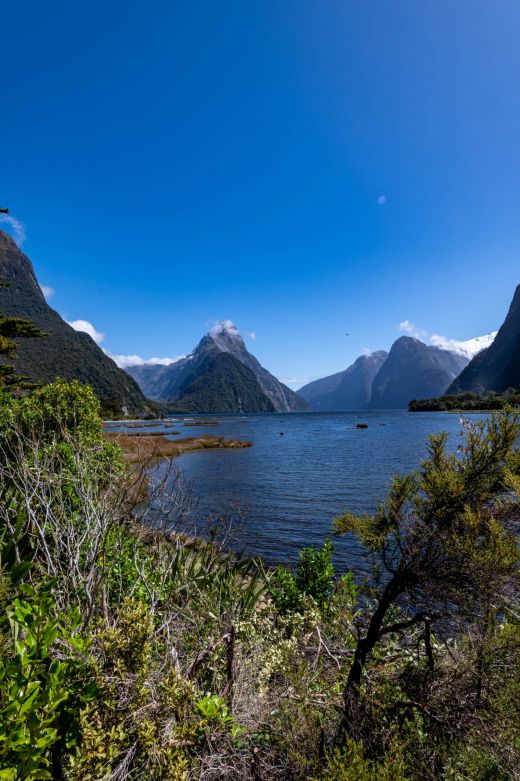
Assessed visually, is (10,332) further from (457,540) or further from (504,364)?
(504,364)

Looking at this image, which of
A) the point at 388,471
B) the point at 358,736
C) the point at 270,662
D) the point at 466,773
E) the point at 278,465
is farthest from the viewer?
the point at 278,465

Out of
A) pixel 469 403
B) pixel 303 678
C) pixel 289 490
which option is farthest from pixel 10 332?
pixel 469 403

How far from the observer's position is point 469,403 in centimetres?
13425

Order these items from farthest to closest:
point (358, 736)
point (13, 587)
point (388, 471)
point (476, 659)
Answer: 1. point (388, 471)
2. point (13, 587)
3. point (476, 659)
4. point (358, 736)

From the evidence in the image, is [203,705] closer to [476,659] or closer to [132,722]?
[132,722]

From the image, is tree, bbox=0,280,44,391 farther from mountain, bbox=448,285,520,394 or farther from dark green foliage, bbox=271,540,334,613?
mountain, bbox=448,285,520,394

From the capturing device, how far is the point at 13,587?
4508 mm

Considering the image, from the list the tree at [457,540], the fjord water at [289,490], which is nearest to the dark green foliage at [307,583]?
the fjord water at [289,490]

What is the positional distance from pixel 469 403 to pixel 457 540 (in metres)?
151

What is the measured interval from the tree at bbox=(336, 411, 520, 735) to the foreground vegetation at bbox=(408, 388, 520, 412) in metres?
125

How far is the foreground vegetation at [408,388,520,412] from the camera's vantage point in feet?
382

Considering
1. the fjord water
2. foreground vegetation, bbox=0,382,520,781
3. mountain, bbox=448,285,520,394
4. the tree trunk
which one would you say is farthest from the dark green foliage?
mountain, bbox=448,285,520,394

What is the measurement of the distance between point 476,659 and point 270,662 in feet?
8.44

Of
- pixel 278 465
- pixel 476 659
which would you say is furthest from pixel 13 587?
pixel 278 465
